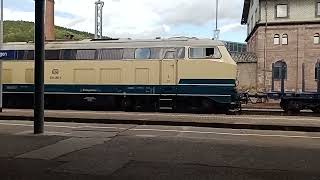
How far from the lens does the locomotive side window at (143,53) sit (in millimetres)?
25094

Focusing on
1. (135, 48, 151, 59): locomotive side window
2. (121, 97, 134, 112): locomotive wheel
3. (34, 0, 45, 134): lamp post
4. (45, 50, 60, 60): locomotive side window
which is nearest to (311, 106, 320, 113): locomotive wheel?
(135, 48, 151, 59): locomotive side window

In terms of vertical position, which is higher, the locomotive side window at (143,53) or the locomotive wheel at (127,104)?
the locomotive side window at (143,53)

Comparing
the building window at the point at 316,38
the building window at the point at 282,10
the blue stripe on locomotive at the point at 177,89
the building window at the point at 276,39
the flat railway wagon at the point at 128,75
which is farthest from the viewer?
the building window at the point at 282,10

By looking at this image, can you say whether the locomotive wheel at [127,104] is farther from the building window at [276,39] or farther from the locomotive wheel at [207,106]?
the building window at [276,39]

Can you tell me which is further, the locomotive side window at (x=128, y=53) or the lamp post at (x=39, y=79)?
the locomotive side window at (x=128, y=53)

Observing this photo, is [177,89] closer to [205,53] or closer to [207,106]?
[207,106]

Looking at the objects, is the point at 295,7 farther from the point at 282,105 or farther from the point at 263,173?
the point at 263,173

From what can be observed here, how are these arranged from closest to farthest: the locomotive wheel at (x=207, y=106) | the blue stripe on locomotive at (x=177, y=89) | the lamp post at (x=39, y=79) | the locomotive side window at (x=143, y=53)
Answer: the lamp post at (x=39, y=79) → the blue stripe on locomotive at (x=177, y=89) → the locomotive wheel at (x=207, y=106) → the locomotive side window at (x=143, y=53)

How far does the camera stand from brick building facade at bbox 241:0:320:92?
187 feet

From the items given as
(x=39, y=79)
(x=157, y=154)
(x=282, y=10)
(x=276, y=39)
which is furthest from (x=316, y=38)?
(x=157, y=154)

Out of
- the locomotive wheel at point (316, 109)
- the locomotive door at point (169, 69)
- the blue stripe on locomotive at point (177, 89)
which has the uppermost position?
the locomotive door at point (169, 69)

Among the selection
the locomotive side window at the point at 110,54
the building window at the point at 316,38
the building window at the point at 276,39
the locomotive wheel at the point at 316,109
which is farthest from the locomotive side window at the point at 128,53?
the building window at the point at 316,38

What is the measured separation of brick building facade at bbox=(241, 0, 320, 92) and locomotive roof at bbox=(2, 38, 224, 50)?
32.9m

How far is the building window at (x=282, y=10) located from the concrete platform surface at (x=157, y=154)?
4462cm
